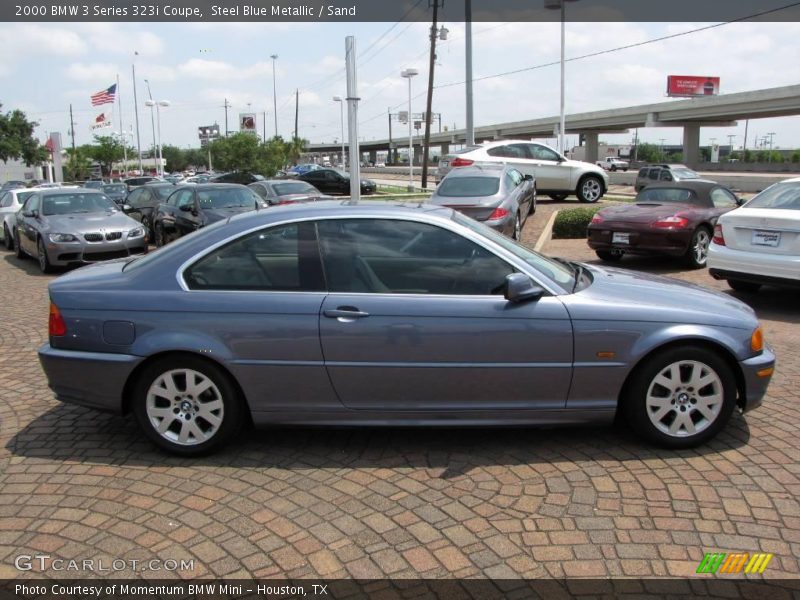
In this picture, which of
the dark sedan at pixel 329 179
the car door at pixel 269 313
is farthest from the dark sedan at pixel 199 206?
the dark sedan at pixel 329 179

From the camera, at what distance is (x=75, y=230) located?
12250 mm

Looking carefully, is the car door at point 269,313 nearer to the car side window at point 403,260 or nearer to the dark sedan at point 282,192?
the car side window at point 403,260

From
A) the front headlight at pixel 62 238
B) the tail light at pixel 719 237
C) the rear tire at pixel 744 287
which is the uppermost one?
the tail light at pixel 719 237

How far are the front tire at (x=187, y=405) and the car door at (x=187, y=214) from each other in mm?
9873

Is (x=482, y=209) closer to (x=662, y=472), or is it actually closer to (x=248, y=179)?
(x=662, y=472)

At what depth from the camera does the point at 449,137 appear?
116062 millimetres

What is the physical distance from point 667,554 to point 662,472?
0.85 meters

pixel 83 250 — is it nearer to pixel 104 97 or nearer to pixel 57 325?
pixel 57 325

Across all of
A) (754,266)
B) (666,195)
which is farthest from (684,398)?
(666,195)

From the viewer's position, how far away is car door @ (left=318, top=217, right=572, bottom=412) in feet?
13.1

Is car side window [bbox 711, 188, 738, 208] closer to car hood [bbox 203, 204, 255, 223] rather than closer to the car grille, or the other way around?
car hood [bbox 203, 204, 255, 223]

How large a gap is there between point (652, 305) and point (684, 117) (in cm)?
6548

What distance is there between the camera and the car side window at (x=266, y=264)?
13.6 feet

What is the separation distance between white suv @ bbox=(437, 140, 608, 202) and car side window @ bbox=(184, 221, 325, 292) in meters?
14.0
